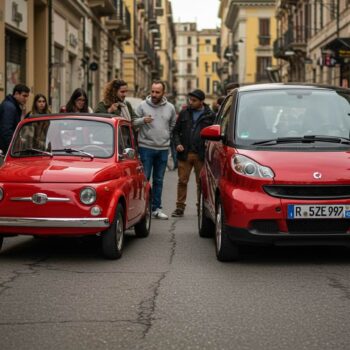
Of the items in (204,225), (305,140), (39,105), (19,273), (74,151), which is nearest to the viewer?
(19,273)

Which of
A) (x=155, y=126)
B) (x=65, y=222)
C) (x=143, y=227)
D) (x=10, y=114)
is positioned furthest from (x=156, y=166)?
(x=65, y=222)

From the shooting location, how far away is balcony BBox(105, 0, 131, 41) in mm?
37775

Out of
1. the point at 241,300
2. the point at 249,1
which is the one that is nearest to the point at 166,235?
the point at 241,300

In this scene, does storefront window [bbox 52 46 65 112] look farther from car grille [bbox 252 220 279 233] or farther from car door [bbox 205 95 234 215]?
car grille [bbox 252 220 279 233]

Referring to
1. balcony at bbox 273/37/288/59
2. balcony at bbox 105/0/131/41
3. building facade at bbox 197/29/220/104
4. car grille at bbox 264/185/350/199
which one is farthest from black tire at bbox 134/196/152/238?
building facade at bbox 197/29/220/104

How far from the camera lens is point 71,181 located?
7309mm

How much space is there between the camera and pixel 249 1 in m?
75.4

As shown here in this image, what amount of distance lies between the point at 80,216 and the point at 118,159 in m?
1.14

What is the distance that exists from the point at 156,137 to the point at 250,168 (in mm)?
4395

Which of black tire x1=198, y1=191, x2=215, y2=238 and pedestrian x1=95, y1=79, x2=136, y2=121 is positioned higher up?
pedestrian x1=95, y1=79, x2=136, y2=121

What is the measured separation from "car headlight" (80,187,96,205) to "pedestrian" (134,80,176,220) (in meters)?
4.01

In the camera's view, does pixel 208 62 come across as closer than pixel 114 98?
No

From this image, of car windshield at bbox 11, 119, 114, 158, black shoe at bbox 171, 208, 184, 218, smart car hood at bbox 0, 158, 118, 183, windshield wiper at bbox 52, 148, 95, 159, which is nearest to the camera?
smart car hood at bbox 0, 158, 118, 183

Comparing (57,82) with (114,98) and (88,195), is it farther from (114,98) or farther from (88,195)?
(88,195)
